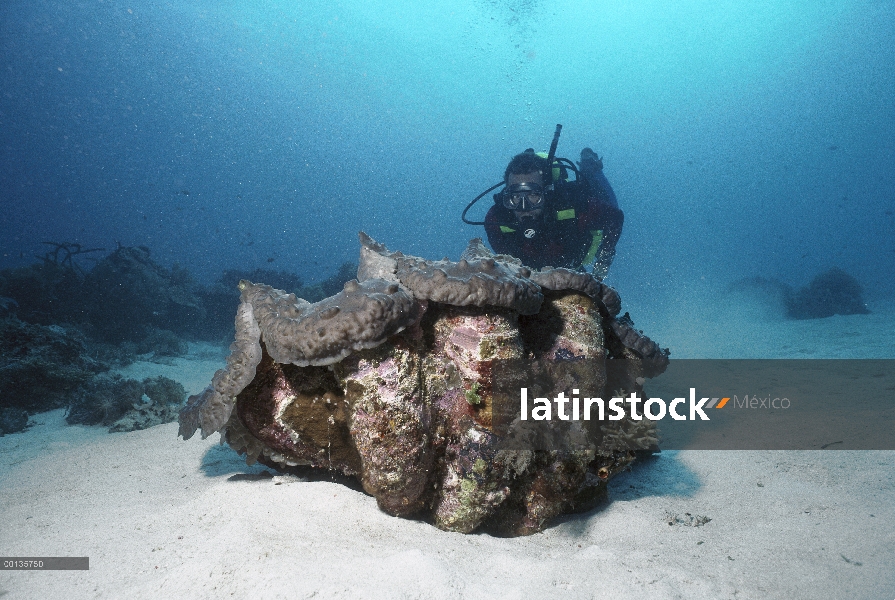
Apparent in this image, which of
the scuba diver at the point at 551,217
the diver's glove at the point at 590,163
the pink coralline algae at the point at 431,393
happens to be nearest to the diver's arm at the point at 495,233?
the scuba diver at the point at 551,217

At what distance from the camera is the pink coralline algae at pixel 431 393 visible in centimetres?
240

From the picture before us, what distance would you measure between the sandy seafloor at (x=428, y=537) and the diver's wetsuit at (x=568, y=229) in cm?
580

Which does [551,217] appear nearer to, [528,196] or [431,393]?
[528,196]

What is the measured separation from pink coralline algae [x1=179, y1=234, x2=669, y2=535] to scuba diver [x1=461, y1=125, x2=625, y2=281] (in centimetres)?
594

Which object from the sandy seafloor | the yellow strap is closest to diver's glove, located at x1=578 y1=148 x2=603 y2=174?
the yellow strap

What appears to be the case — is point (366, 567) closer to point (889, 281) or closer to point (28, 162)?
point (889, 281)

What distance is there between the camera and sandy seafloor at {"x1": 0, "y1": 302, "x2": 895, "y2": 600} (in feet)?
6.56

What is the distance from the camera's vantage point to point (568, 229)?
891cm

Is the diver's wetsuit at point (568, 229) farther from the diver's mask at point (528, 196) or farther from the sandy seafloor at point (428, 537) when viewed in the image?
the sandy seafloor at point (428, 537)

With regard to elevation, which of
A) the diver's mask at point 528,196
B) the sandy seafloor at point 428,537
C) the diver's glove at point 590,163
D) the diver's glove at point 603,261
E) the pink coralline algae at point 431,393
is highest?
the diver's glove at point 590,163

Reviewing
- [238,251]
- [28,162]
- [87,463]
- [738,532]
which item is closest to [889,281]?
[738,532]

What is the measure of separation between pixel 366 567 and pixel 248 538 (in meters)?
0.75

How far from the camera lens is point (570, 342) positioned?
9.96ft

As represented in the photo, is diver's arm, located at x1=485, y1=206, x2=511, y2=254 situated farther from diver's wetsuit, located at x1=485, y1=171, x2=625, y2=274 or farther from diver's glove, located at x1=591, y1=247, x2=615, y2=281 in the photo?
diver's glove, located at x1=591, y1=247, x2=615, y2=281
